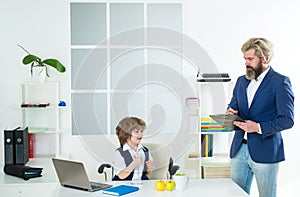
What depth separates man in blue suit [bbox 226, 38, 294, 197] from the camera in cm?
301

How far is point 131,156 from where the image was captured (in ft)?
11.0

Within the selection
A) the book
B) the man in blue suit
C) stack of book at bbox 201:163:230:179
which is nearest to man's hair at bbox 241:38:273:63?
the man in blue suit

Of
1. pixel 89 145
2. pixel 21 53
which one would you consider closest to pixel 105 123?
pixel 89 145

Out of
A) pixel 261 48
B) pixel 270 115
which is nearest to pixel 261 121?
pixel 270 115

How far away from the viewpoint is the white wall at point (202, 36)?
169 inches

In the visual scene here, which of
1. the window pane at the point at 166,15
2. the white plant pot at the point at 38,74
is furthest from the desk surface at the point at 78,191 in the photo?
the window pane at the point at 166,15

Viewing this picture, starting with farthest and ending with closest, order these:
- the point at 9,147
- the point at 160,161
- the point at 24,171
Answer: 1. the point at 9,147
2. the point at 160,161
3. the point at 24,171

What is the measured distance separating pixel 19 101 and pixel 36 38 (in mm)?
573

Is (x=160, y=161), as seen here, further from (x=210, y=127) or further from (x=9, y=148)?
(x=9, y=148)

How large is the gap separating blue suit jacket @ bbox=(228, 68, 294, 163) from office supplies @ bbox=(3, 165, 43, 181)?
1.46 metres

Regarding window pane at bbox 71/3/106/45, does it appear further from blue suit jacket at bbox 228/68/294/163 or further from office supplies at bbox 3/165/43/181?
blue suit jacket at bbox 228/68/294/163

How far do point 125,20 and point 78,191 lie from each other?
2.08m

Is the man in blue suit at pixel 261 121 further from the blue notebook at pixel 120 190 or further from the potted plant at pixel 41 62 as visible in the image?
the potted plant at pixel 41 62

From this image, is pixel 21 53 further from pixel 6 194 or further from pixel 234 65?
pixel 234 65
